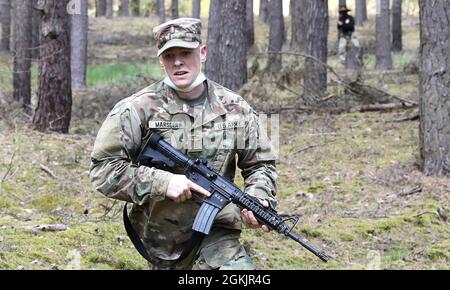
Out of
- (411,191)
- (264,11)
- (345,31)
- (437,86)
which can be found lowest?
(411,191)

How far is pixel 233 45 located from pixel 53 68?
3.46 metres

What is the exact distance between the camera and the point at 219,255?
12.2 feet

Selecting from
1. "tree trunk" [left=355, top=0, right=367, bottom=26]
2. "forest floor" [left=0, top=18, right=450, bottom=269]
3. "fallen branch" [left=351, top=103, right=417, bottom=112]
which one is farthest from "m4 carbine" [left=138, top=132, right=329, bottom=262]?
"tree trunk" [left=355, top=0, right=367, bottom=26]

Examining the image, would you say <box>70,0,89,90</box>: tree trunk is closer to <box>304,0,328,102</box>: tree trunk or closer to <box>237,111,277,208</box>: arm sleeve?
<box>304,0,328,102</box>: tree trunk

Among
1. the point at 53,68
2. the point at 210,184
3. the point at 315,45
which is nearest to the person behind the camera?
the point at 210,184

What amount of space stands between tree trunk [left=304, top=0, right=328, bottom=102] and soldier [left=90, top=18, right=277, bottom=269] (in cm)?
883

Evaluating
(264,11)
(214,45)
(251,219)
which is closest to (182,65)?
(251,219)

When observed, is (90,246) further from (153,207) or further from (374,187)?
(374,187)

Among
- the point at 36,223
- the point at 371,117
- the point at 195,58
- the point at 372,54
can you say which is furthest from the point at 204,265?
the point at 372,54

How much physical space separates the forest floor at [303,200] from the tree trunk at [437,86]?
A: 1.01ft

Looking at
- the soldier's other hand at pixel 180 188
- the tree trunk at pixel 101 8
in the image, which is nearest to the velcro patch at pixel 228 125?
the soldier's other hand at pixel 180 188

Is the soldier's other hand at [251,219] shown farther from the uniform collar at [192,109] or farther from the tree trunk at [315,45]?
the tree trunk at [315,45]

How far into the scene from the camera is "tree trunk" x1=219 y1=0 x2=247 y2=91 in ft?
39.9

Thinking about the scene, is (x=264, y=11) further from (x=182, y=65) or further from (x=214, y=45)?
(x=182, y=65)
